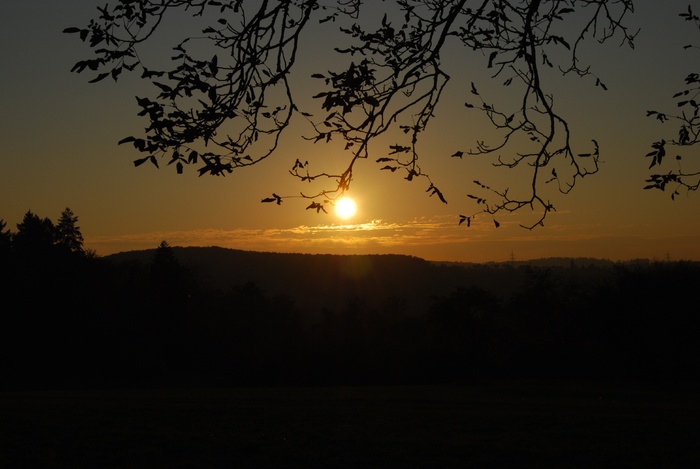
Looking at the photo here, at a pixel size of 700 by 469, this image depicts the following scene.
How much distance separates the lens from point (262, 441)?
16062 millimetres

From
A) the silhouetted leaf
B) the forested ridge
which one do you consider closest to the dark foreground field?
the silhouetted leaf

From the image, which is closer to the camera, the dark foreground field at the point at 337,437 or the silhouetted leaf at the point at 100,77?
the silhouetted leaf at the point at 100,77

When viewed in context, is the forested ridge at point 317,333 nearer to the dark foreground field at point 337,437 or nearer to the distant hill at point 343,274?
the dark foreground field at point 337,437

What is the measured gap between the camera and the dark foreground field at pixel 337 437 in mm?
14062

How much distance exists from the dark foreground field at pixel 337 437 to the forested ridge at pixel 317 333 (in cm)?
2430

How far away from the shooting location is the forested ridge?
1788 inches

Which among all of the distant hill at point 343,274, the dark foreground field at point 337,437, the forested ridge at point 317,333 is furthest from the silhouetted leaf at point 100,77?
the distant hill at point 343,274

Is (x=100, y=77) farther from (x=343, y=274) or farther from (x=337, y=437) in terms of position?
(x=343, y=274)

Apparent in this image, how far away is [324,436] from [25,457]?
591 centimetres

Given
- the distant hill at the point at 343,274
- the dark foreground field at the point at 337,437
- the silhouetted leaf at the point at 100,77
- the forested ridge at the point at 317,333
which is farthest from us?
the distant hill at the point at 343,274

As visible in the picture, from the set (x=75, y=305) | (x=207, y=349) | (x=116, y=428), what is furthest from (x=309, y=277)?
(x=116, y=428)

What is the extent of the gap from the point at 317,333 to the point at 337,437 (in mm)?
52496

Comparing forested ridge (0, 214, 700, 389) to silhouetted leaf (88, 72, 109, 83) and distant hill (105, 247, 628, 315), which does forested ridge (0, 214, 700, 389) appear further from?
distant hill (105, 247, 628, 315)

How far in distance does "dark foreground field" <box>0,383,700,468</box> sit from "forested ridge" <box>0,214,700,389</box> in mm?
24300
